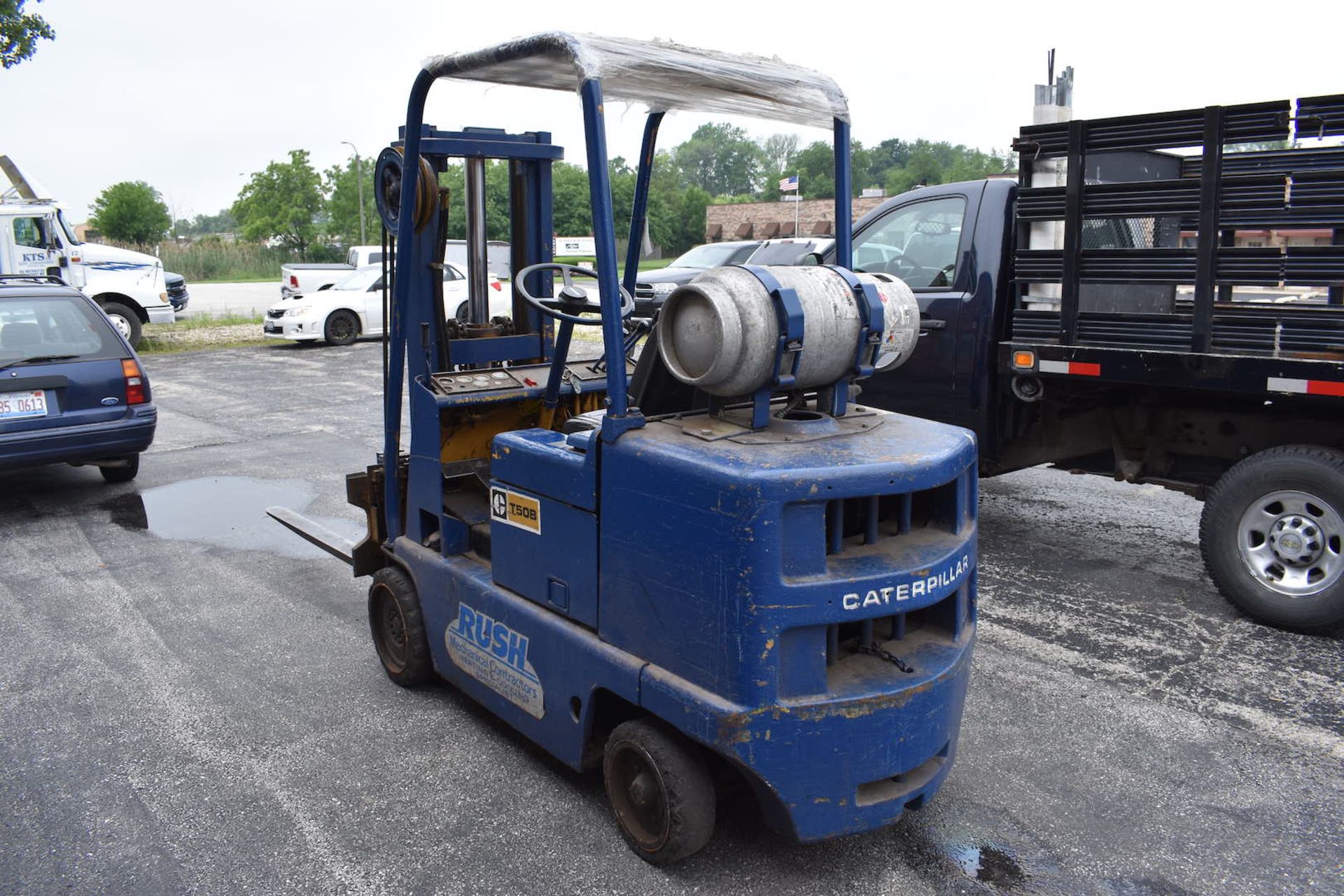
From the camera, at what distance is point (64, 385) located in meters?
7.27

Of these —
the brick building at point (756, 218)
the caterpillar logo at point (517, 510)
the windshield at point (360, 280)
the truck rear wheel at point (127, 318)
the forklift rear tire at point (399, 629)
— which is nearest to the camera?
the caterpillar logo at point (517, 510)

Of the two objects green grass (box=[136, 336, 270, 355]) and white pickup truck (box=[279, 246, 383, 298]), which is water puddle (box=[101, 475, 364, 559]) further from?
white pickup truck (box=[279, 246, 383, 298])

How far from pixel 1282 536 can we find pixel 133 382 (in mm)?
7373

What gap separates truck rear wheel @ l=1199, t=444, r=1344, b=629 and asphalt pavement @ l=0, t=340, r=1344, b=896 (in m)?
0.18

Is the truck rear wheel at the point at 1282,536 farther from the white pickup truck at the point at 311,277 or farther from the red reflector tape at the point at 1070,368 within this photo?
the white pickup truck at the point at 311,277

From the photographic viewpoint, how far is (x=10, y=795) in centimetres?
367

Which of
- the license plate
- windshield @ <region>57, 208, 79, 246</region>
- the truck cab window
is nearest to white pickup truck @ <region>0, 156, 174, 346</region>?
windshield @ <region>57, 208, 79, 246</region>

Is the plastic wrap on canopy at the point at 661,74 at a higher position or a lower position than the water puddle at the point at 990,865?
higher

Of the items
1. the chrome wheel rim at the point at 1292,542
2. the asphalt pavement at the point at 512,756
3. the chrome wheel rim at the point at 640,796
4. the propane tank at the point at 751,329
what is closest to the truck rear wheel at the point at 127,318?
the asphalt pavement at the point at 512,756

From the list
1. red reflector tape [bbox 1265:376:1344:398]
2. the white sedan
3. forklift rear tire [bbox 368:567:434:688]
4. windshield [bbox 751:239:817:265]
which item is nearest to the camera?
forklift rear tire [bbox 368:567:434:688]

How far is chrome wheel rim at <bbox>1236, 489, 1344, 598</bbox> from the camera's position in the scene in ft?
16.0

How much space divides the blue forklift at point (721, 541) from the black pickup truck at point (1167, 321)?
2.23 m

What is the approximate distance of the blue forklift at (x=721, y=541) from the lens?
2.85 meters

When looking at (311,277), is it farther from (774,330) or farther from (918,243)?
(774,330)
